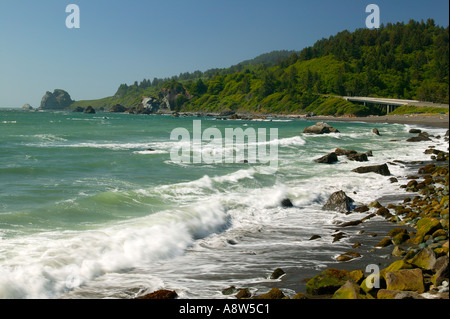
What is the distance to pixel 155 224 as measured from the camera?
42.5 ft

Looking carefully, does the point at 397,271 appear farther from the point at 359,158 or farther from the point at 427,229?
the point at 359,158

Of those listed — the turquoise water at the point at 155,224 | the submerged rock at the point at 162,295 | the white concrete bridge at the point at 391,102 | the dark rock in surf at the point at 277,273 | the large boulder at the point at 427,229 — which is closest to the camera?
the submerged rock at the point at 162,295

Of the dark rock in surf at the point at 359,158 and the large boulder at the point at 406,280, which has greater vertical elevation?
the dark rock in surf at the point at 359,158

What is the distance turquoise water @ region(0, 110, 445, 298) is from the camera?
8.75 metres

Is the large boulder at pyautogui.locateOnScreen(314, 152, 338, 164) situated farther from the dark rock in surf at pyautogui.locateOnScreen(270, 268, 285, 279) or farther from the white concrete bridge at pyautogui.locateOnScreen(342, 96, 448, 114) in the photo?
the white concrete bridge at pyautogui.locateOnScreen(342, 96, 448, 114)

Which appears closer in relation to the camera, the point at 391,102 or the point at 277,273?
the point at 277,273

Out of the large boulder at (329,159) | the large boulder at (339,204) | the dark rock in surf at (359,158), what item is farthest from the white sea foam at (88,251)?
the dark rock in surf at (359,158)

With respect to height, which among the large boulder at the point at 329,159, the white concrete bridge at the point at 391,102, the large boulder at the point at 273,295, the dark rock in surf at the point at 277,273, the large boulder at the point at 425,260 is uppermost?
the white concrete bridge at the point at 391,102

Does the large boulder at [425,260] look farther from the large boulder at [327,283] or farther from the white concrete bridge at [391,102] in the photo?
the white concrete bridge at [391,102]

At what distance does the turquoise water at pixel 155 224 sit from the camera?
344 inches

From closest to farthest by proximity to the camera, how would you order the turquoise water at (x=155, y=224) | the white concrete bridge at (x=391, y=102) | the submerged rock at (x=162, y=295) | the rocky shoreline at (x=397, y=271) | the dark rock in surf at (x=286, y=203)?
the rocky shoreline at (x=397, y=271)
the submerged rock at (x=162, y=295)
the turquoise water at (x=155, y=224)
the dark rock in surf at (x=286, y=203)
the white concrete bridge at (x=391, y=102)

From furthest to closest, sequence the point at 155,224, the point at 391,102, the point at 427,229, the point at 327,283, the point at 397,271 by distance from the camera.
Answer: the point at 391,102 → the point at 155,224 → the point at 427,229 → the point at 327,283 → the point at 397,271

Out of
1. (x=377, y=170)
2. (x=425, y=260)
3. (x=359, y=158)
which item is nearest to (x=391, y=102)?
(x=359, y=158)

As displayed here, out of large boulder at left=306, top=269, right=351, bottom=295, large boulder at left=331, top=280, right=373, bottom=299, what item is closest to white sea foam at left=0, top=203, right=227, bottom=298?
large boulder at left=306, top=269, right=351, bottom=295
